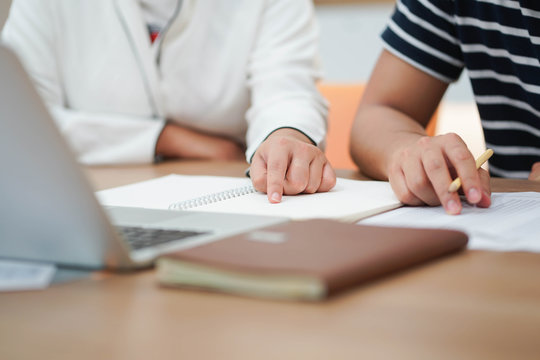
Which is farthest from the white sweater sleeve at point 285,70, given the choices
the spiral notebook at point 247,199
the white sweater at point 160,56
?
the spiral notebook at point 247,199

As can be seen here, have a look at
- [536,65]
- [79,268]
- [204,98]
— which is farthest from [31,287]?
[204,98]

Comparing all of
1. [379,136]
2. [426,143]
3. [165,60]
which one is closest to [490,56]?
[379,136]

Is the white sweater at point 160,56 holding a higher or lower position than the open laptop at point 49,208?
lower

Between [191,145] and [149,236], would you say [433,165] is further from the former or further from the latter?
[191,145]

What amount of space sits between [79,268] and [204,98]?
91 cm

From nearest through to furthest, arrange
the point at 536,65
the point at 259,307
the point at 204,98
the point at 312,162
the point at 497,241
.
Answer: the point at 259,307
the point at 497,241
the point at 312,162
the point at 536,65
the point at 204,98

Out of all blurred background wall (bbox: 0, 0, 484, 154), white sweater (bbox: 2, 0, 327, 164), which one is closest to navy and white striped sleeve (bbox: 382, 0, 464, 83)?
white sweater (bbox: 2, 0, 327, 164)

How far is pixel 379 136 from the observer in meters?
0.91

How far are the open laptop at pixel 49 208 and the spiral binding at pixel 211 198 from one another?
0.48 ft

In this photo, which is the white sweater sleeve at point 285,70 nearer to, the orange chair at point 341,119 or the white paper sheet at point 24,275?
the orange chair at point 341,119

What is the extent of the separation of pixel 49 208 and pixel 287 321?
0.17 m

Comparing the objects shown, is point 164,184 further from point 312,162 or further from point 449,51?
point 449,51

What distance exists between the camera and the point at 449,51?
41.1 inches

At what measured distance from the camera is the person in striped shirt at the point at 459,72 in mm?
950
